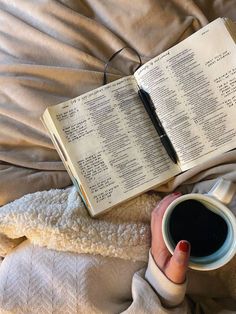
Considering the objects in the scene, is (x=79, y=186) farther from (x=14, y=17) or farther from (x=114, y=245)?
(x=14, y=17)

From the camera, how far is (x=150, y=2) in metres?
0.85

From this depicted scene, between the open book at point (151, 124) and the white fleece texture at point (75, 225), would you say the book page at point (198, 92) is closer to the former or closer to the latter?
the open book at point (151, 124)

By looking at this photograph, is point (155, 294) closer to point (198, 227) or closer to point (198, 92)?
point (198, 227)

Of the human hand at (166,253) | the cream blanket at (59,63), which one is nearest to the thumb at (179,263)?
the human hand at (166,253)

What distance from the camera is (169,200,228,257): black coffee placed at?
27.0 inches

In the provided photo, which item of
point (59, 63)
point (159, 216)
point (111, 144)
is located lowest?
point (159, 216)

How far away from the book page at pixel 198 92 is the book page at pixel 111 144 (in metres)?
0.04

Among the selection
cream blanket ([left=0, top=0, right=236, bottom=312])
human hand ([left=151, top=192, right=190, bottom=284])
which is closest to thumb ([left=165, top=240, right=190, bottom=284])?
human hand ([left=151, top=192, right=190, bottom=284])

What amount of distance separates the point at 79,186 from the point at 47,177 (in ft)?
0.26

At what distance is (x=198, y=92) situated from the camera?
819mm

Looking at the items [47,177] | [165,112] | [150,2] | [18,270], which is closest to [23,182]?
[47,177]

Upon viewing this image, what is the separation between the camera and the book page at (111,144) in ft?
2.64

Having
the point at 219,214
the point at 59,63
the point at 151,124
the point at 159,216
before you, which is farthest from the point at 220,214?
the point at 59,63

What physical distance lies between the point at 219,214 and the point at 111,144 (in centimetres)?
24
